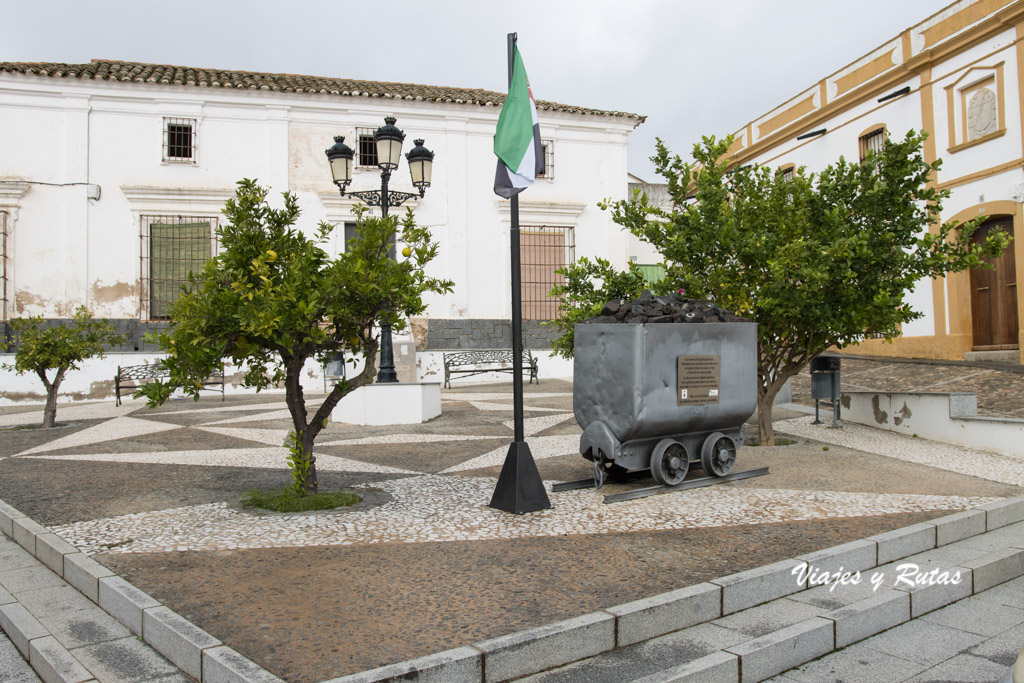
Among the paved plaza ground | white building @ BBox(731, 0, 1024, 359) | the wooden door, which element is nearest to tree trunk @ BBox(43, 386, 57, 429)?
the paved plaza ground

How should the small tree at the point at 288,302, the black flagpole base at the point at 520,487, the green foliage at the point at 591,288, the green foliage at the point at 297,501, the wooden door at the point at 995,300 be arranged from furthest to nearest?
1. the wooden door at the point at 995,300
2. the green foliage at the point at 591,288
3. the green foliage at the point at 297,501
4. the black flagpole base at the point at 520,487
5. the small tree at the point at 288,302

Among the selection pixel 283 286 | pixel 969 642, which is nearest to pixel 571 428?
pixel 283 286

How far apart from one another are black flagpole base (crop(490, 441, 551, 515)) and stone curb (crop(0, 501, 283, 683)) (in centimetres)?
246

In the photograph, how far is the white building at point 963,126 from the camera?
14320 mm

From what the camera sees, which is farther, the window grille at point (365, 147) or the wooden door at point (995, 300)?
the window grille at point (365, 147)

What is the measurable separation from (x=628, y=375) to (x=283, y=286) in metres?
2.69

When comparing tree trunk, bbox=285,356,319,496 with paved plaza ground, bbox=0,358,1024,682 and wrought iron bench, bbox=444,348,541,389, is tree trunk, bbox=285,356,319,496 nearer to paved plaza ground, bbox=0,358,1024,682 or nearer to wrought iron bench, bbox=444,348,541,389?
paved plaza ground, bbox=0,358,1024,682

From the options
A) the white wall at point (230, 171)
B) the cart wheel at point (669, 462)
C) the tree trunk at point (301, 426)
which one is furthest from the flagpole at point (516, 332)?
the white wall at point (230, 171)

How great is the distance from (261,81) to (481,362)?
918 cm

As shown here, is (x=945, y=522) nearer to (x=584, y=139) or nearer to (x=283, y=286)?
(x=283, y=286)

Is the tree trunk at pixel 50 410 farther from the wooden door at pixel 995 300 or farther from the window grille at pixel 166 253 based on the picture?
the wooden door at pixel 995 300

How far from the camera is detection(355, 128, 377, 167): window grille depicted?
63.9 feet

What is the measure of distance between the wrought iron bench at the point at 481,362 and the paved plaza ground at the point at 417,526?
880 cm

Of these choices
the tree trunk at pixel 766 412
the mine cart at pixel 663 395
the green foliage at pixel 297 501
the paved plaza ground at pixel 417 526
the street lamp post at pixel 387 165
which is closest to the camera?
the paved plaza ground at pixel 417 526
